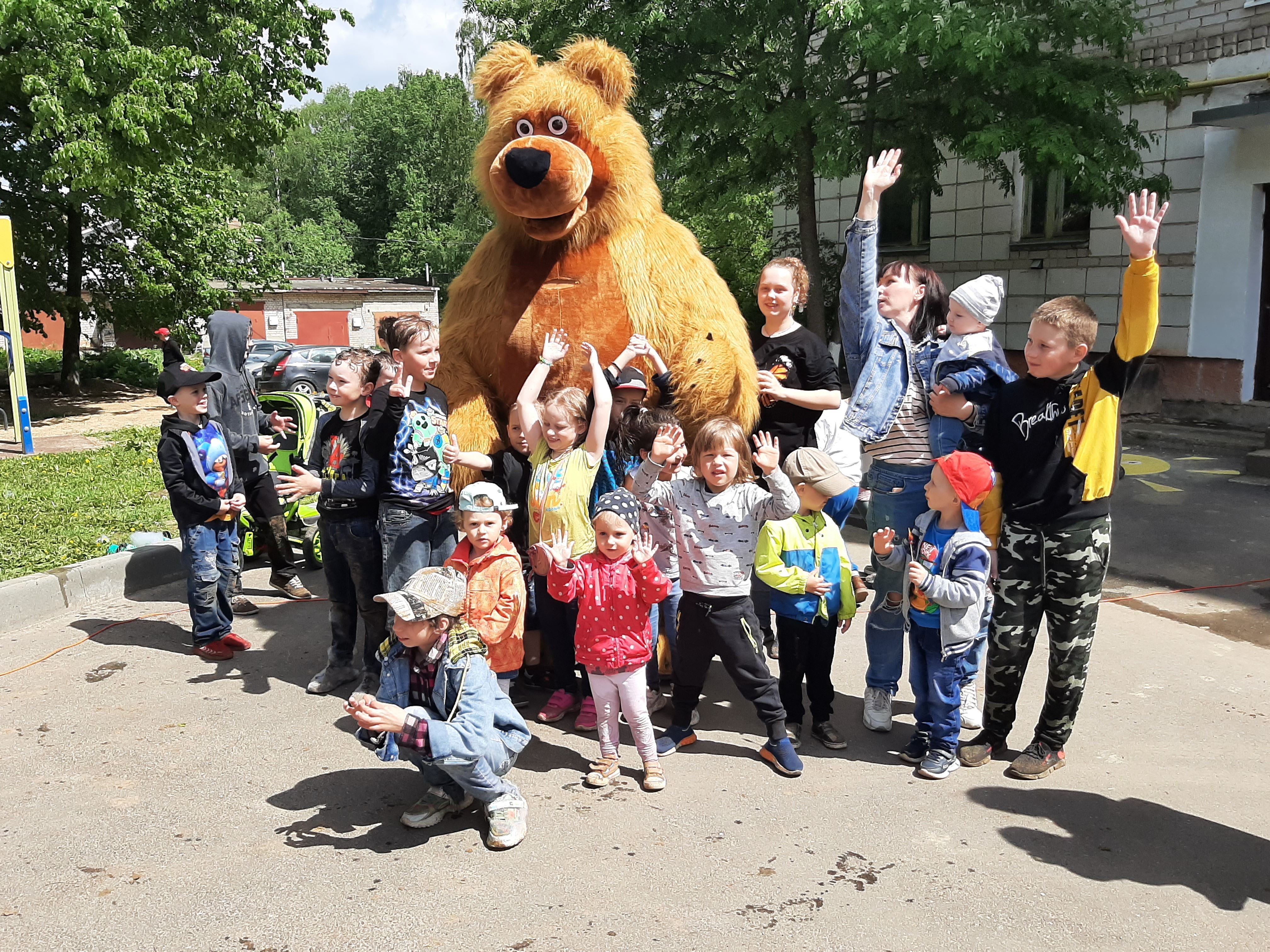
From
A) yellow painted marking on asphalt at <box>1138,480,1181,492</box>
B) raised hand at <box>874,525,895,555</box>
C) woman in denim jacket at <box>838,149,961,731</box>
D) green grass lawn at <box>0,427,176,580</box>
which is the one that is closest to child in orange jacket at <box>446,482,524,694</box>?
raised hand at <box>874,525,895,555</box>

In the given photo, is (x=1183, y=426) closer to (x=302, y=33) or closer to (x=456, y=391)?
(x=456, y=391)

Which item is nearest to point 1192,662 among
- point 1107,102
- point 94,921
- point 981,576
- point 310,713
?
point 981,576

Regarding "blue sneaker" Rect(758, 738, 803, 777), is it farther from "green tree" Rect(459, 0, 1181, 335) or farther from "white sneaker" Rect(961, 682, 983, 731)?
"green tree" Rect(459, 0, 1181, 335)

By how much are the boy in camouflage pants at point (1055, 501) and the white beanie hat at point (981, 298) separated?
8.6 inches

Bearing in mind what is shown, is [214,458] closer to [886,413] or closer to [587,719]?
[587,719]

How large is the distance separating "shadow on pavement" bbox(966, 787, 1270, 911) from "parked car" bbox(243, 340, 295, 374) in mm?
21618

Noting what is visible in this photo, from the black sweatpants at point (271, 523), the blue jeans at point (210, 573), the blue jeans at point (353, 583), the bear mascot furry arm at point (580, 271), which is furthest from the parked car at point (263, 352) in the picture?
the bear mascot furry arm at point (580, 271)

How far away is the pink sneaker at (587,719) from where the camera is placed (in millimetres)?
4168

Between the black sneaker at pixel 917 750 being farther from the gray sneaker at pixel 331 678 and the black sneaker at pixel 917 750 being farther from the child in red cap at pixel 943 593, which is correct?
the gray sneaker at pixel 331 678

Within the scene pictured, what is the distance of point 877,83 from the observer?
1277 centimetres

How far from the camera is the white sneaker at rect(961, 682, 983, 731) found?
415 cm

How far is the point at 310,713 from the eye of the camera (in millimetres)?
4387

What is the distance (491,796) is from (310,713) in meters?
1.47

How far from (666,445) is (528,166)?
128 cm
